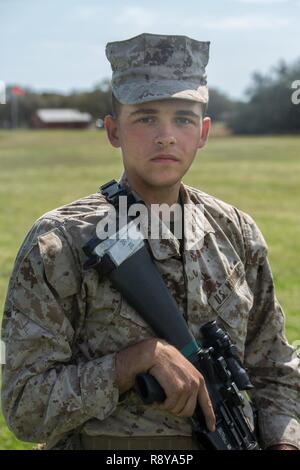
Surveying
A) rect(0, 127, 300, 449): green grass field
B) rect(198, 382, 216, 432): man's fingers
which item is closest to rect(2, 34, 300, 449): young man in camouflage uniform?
rect(198, 382, 216, 432): man's fingers

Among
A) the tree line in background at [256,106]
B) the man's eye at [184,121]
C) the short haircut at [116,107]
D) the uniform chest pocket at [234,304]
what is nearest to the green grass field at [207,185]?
the uniform chest pocket at [234,304]

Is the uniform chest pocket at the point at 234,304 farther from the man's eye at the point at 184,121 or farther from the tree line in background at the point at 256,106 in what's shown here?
the tree line in background at the point at 256,106

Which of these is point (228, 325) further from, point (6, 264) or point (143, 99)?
point (6, 264)

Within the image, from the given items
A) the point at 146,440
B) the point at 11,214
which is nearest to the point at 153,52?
the point at 146,440

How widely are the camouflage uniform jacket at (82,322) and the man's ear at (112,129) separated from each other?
0.19 m

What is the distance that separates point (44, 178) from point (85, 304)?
21.8m

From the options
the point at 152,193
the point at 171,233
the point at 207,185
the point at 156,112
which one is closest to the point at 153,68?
the point at 156,112

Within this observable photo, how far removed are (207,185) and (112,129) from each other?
60.7ft

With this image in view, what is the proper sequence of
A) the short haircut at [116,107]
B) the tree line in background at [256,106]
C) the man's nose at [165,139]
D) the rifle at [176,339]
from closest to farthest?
1. the rifle at [176,339]
2. the man's nose at [165,139]
3. the short haircut at [116,107]
4. the tree line in background at [256,106]

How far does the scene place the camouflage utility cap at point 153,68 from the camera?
7.38 ft

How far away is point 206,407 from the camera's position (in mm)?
2141

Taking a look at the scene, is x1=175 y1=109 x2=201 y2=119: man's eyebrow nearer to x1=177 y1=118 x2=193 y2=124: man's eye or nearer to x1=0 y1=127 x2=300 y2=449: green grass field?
x1=177 y1=118 x2=193 y2=124: man's eye

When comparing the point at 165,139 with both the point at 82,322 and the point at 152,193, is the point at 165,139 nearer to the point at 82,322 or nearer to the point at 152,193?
the point at 152,193
